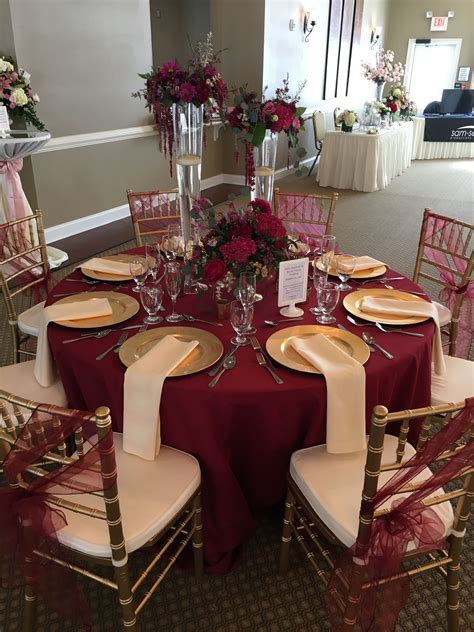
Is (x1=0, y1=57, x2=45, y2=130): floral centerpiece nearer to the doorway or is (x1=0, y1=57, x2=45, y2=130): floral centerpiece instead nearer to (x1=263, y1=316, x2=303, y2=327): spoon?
(x1=263, y1=316, x2=303, y2=327): spoon

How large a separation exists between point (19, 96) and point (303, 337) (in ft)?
11.4

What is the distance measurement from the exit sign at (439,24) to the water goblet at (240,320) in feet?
40.2

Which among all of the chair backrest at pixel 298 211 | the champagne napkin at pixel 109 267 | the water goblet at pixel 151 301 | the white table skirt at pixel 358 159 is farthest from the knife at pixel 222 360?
the white table skirt at pixel 358 159

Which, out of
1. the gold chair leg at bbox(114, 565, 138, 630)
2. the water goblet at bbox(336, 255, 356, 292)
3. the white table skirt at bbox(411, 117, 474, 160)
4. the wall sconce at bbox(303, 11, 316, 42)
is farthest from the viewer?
the white table skirt at bbox(411, 117, 474, 160)

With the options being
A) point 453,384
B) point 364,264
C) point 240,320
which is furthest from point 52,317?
point 453,384

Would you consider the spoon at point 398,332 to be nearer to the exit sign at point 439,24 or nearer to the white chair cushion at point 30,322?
the white chair cushion at point 30,322

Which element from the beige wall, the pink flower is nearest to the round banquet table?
the pink flower

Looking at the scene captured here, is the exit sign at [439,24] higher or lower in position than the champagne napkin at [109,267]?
higher

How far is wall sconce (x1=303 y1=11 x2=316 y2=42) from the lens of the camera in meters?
7.80

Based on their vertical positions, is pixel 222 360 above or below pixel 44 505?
above

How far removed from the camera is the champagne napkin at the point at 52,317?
1.73 m

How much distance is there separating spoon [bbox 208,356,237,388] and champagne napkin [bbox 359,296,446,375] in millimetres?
585

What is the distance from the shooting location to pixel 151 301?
1741 mm

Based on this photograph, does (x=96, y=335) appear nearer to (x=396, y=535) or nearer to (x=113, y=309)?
(x=113, y=309)
